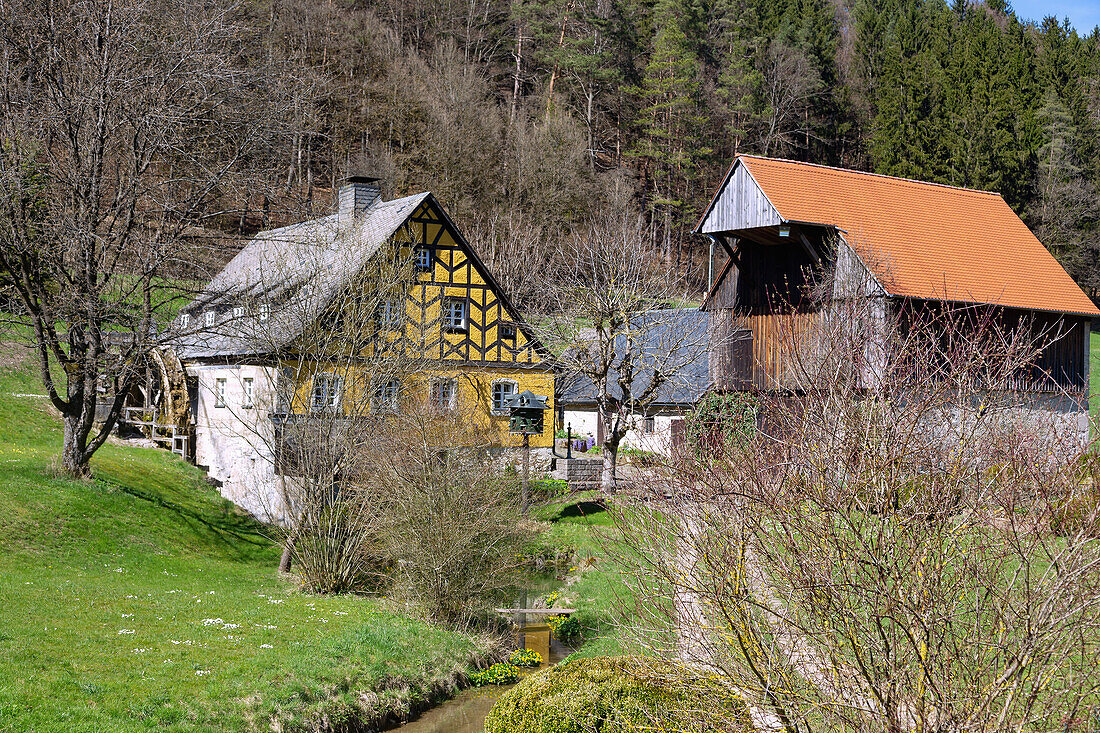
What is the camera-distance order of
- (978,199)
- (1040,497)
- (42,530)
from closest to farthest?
(1040,497)
(42,530)
(978,199)

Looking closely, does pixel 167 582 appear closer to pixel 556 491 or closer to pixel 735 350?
pixel 556 491

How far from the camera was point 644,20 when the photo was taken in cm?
5622

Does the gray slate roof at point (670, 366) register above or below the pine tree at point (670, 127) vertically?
below

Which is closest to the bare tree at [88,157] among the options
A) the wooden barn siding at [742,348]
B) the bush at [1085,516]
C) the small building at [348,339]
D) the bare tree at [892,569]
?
the small building at [348,339]

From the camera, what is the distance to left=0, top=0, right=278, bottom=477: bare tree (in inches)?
677

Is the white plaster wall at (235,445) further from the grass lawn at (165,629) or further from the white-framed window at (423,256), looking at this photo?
the white-framed window at (423,256)

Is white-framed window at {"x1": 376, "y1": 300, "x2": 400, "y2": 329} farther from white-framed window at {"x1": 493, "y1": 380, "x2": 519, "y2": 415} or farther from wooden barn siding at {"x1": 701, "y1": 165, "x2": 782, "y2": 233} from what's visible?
wooden barn siding at {"x1": 701, "y1": 165, "x2": 782, "y2": 233}

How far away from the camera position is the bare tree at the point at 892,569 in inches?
200

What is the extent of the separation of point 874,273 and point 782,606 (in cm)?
1684

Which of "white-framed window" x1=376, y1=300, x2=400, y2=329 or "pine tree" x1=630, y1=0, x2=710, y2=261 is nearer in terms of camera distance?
"white-framed window" x1=376, y1=300, x2=400, y2=329

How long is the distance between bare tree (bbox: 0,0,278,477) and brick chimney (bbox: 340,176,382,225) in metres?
9.86

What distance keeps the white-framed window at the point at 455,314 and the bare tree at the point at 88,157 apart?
30.0 feet

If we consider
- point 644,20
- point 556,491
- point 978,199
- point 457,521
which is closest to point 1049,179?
point 644,20

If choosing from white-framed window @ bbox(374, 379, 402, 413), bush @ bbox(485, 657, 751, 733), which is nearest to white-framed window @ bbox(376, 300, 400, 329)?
white-framed window @ bbox(374, 379, 402, 413)
